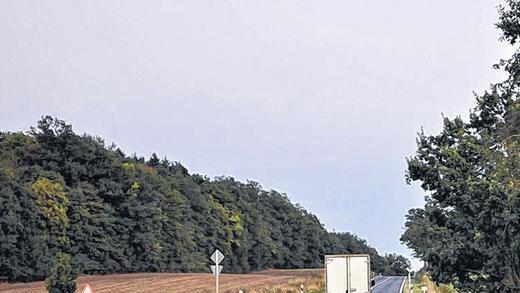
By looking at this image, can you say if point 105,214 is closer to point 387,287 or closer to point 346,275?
point 387,287

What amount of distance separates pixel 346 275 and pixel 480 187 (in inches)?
266

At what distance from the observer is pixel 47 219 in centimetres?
6656

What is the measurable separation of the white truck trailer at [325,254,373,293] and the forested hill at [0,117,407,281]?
35925mm

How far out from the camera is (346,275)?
2734 centimetres

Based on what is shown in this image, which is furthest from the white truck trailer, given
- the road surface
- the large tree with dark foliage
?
the road surface

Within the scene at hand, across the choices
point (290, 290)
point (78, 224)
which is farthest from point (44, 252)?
point (290, 290)

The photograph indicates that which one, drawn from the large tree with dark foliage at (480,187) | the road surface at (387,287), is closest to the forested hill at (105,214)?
the road surface at (387,287)

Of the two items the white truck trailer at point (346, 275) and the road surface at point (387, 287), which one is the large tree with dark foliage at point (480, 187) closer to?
the white truck trailer at point (346, 275)

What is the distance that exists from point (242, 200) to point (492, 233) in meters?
101

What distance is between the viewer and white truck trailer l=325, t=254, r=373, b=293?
1073 inches

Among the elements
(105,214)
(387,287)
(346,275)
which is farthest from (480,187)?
(105,214)

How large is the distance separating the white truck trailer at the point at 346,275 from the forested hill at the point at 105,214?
35925 millimetres

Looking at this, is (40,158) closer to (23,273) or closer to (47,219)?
(47,219)

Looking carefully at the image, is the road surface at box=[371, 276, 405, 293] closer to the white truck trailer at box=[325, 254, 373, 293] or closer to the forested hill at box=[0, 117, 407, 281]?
the forested hill at box=[0, 117, 407, 281]
